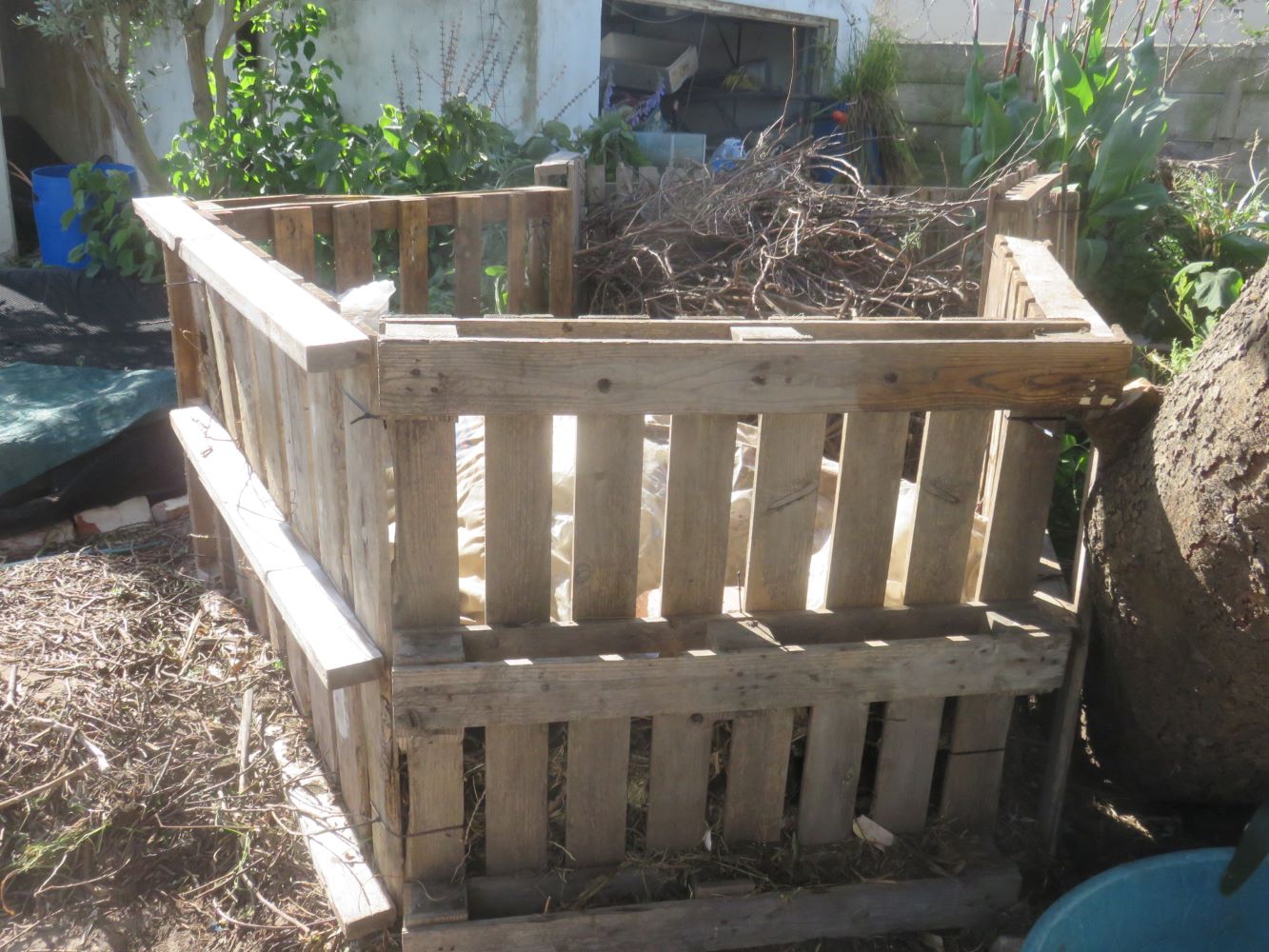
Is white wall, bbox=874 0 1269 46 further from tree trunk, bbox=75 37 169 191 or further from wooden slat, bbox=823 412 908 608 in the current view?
wooden slat, bbox=823 412 908 608

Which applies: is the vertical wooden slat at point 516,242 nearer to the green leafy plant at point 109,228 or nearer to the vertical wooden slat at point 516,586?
the vertical wooden slat at point 516,586

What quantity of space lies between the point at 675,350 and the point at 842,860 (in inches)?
49.8

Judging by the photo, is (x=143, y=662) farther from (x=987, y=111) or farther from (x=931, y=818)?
(x=987, y=111)

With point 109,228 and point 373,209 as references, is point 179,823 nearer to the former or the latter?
point 373,209

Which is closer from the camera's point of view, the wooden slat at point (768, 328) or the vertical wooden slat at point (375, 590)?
the vertical wooden slat at point (375, 590)

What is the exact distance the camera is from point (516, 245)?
4.16 meters

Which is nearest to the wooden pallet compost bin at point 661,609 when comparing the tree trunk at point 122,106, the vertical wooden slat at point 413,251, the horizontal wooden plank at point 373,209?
the horizontal wooden plank at point 373,209

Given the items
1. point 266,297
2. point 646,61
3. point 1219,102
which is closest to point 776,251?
point 266,297

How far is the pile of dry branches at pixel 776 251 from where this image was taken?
420cm

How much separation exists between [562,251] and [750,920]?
2.70 m

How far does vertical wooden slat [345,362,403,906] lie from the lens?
6.79 feet

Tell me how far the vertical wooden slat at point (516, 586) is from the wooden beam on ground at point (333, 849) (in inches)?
10.8

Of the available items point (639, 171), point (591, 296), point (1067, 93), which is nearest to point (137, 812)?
point (591, 296)

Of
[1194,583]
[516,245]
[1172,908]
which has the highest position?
[516,245]
